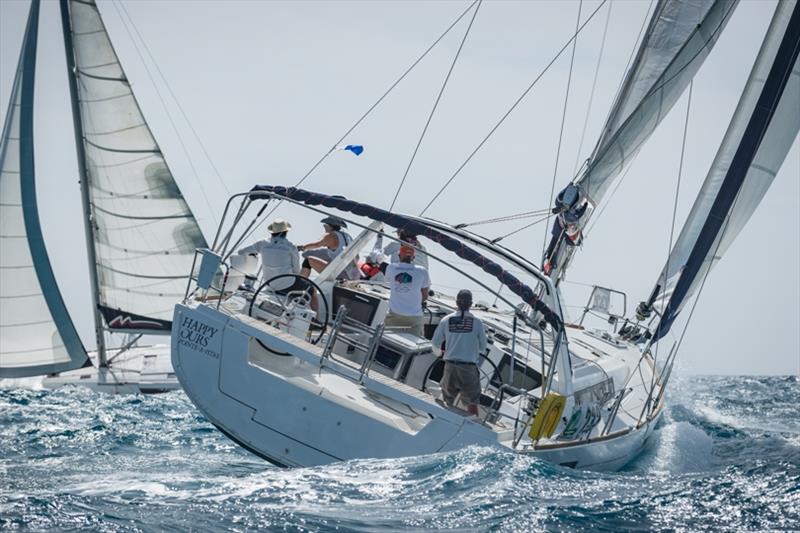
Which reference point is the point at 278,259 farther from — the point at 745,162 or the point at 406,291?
the point at 745,162

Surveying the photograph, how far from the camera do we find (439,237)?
813 cm

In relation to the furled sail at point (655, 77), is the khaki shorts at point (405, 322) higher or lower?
lower

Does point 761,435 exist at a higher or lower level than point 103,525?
higher

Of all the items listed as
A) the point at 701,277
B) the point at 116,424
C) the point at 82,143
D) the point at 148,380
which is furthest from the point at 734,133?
the point at 82,143

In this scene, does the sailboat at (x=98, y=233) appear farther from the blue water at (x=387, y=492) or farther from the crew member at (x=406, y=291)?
the crew member at (x=406, y=291)

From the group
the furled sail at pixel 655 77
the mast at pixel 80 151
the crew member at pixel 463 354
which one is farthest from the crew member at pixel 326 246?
the mast at pixel 80 151

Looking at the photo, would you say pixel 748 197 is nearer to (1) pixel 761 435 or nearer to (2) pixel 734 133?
(2) pixel 734 133

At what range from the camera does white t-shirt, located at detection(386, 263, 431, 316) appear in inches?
356

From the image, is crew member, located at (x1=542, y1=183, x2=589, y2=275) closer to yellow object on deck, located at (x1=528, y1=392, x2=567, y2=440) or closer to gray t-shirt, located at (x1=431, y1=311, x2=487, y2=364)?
gray t-shirt, located at (x1=431, y1=311, x2=487, y2=364)

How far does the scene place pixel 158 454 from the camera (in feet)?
32.3

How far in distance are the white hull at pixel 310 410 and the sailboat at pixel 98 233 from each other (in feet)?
34.0

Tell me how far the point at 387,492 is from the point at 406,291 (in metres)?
2.61

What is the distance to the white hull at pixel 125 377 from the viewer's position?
60.7 feet

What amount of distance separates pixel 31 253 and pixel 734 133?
505 inches
